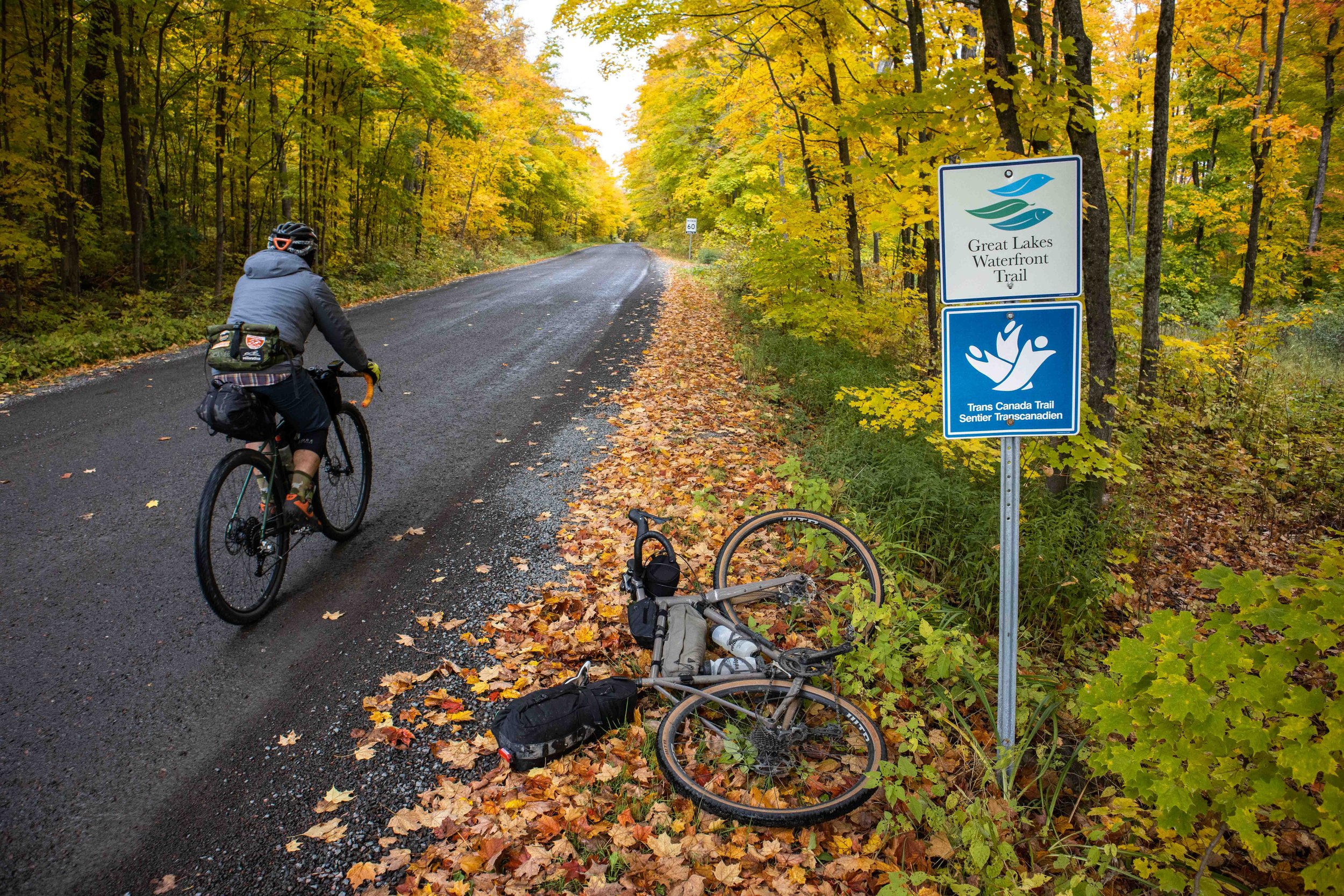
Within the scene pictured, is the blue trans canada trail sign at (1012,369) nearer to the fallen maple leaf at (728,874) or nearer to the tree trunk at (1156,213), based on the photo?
the fallen maple leaf at (728,874)

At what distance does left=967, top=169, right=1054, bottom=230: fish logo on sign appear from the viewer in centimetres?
249

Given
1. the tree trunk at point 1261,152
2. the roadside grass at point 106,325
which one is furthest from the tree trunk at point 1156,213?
the roadside grass at point 106,325

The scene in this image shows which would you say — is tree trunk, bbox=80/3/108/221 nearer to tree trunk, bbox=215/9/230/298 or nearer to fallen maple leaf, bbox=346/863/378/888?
tree trunk, bbox=215/9/230/298

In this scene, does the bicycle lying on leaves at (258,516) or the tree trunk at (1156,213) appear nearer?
the bicycle lying on leaves at (258,516)

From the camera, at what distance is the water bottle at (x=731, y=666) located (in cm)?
320


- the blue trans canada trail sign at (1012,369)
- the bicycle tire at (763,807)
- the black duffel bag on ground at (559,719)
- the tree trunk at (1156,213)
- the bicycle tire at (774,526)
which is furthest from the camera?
the tree trunk at (1156,213)

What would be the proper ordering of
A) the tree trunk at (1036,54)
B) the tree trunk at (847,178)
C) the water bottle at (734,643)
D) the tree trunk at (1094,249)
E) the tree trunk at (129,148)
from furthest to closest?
the tree trunk at (129,148), the tree trunk at (847,178), the tree trunk at (1094,249), the tree trunk at (1036,54), the water bottle at (734,643)

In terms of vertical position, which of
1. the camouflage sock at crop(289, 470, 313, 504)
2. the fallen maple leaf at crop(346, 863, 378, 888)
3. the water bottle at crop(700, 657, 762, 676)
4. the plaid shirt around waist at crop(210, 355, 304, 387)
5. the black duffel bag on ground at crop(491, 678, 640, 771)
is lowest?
the fallen maple leaf at crop(346, 863, 378, 888)

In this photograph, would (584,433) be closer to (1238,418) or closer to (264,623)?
(264,623)

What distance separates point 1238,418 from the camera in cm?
952

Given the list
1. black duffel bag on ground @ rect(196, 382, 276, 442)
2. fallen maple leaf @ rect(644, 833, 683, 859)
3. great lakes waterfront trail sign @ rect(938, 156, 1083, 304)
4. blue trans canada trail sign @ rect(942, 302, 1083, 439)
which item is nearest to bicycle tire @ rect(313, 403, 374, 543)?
black duffel bag on ground @ rect(196, 382, 276, 442)

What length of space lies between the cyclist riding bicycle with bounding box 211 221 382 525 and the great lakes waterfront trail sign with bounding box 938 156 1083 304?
3496 mm

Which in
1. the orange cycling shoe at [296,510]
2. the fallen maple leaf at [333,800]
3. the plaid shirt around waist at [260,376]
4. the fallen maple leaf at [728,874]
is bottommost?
the fallen maple leaf at [728,874]

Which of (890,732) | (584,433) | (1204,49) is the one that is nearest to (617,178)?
(1204,49)
